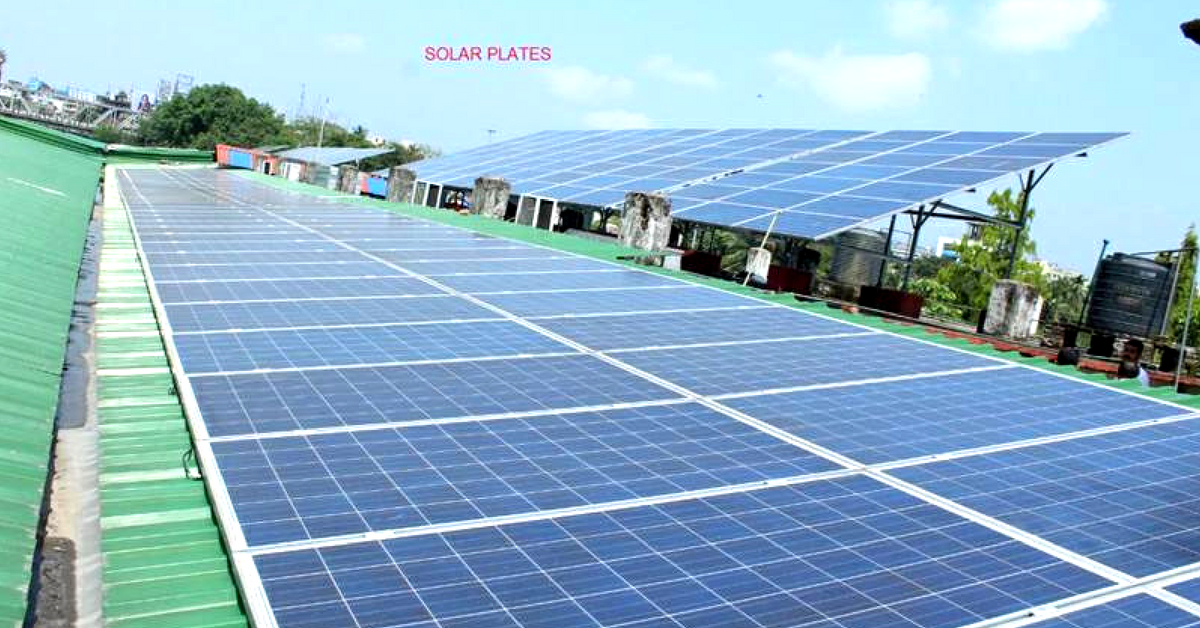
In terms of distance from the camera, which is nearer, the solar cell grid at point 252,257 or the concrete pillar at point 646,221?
the solar cell grid at point 252,257

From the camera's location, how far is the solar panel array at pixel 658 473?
14.1 ft

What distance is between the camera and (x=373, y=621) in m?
3.92

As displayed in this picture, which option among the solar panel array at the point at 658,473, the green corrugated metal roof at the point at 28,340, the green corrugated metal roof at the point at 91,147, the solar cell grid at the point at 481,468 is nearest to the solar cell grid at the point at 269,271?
the green corrugated metal roof at the point at 28,340

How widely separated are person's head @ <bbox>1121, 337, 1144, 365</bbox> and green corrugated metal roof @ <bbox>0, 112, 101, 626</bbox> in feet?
60.7

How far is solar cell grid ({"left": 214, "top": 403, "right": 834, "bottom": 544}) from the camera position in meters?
5.02

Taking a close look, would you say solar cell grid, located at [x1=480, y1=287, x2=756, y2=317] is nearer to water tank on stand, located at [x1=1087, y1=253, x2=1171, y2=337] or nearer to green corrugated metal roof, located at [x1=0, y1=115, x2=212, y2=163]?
water tank on stand, located at [x1=1087, y1=253, x2=1171, y2=337]

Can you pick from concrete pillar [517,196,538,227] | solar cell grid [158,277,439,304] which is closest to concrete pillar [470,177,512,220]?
concrete pillar [517,196,538,227]

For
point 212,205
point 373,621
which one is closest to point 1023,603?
point 373,621

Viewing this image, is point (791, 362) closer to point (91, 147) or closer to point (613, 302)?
point (613, 302)

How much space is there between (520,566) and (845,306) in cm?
1364

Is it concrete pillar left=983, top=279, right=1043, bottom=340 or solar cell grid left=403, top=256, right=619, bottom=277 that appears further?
concrete pillar left=983, top=279, right=1043, bottom=340

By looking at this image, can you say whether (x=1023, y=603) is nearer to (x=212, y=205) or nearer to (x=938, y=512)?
(x=938, y=512)

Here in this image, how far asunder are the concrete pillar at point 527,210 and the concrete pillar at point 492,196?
9.45 ft

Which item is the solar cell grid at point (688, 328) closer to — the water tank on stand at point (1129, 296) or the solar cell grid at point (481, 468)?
the solar cell grid at point (481, 468)
